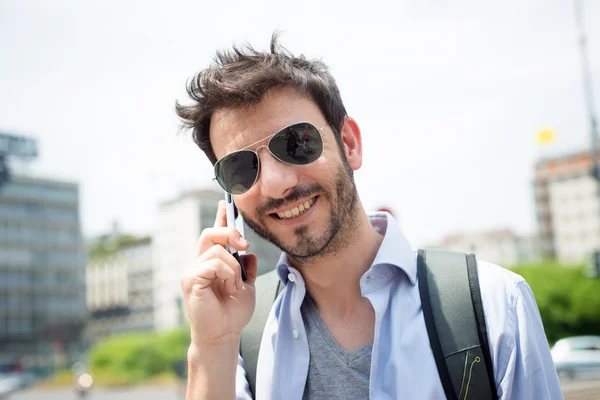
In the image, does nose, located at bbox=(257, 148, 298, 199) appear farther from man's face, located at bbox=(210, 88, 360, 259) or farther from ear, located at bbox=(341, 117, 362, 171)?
ear, located at bbox=(341, 117, 362, 171)

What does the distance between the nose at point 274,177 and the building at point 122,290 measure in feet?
344

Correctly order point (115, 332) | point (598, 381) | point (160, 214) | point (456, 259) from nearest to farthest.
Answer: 1. point (456, 259)
2. point (598, 381)
3. point (160, 214)
4. point (115, 332)

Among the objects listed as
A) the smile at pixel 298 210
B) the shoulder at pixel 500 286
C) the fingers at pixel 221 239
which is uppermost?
the smile at pixel 298 210

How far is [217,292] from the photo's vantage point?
1.94m

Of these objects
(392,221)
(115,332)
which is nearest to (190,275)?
(392,221)

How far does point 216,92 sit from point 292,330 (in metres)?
0.80

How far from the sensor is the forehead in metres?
1.93

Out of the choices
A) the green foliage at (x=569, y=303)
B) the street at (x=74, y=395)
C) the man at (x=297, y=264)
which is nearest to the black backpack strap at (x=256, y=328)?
the man at (x=297, y=264)

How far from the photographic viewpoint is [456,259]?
179 centimetres

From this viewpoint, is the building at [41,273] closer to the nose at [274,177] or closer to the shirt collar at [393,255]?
the shirt collar at [393,255]

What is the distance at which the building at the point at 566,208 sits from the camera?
8019cm

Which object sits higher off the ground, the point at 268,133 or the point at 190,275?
Answer: the point at 268,133

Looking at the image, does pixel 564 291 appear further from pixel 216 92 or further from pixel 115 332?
pixel 115 332

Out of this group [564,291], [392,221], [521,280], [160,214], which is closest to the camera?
[521,280]
